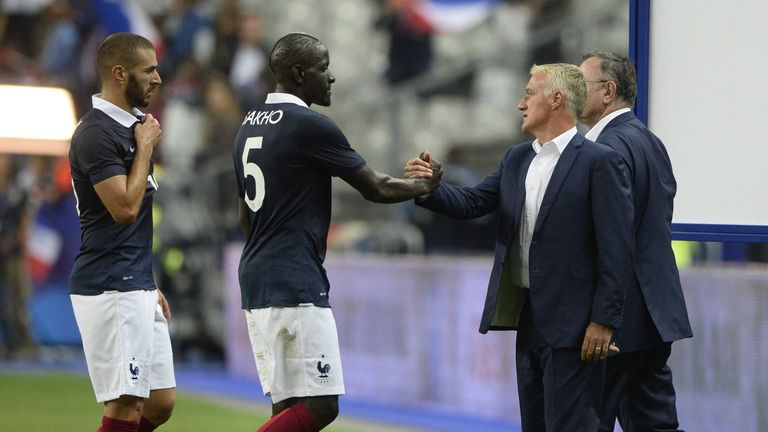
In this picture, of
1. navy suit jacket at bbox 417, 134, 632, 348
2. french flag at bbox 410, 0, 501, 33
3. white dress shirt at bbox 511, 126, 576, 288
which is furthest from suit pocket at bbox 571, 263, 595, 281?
french flag at bbox 410, 0, 501, 33

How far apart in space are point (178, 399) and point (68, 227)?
4482 mm

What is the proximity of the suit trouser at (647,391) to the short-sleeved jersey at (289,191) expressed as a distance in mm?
1297

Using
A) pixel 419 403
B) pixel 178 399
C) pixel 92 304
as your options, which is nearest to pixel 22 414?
pixel 178 399

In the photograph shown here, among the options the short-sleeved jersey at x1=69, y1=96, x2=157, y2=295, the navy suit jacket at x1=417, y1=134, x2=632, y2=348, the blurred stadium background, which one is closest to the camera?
the navy suit jacket at x1=417, y1=134, x2=632, y2=348

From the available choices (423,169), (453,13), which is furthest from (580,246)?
(453,13)

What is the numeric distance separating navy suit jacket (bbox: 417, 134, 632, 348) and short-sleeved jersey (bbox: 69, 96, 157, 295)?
1614mm

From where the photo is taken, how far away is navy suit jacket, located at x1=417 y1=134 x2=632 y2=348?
4648 mm

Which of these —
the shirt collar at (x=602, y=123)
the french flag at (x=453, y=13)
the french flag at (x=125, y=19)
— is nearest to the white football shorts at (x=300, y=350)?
the shirt collar at (x=602, y=123)

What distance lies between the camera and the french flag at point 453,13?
14188mm

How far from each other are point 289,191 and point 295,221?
118mm

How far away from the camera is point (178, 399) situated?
10625mm

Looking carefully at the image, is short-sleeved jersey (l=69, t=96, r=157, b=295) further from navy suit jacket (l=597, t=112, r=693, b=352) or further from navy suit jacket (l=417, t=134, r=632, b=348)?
navy suit jacket (l=597, t=112, r=693, b=352)

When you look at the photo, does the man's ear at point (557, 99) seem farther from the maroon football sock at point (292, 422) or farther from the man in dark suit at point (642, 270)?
A: the maroon football sock at point (292, 422)

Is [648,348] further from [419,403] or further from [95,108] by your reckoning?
[419,403]
